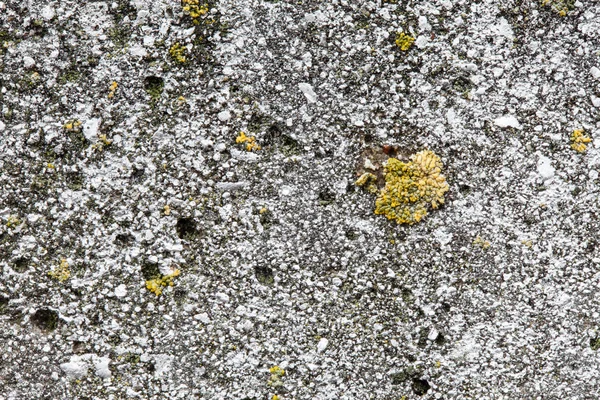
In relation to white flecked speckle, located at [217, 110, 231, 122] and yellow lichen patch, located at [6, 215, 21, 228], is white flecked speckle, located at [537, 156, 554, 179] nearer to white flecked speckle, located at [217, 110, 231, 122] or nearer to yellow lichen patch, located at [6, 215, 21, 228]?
white flecked speckle, located at [217, 110, 231, 122]

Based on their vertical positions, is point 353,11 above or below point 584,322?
above

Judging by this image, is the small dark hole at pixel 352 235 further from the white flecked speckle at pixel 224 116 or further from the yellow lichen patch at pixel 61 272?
the yellow lichen patch at pixel 61 272

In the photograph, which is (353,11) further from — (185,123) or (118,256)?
(118,256)

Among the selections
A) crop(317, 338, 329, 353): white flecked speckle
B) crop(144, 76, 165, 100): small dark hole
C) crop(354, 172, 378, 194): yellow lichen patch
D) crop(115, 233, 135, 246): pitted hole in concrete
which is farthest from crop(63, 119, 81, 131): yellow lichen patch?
crop(317, 338, 329, 353): white flecked speckle

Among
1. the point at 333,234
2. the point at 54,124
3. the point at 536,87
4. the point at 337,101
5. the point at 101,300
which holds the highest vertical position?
the point at 536,87

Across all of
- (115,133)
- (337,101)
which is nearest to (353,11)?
(337,101)

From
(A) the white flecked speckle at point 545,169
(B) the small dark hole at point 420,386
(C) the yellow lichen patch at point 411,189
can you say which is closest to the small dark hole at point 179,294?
(C) the yellow lichen patch at point 411,189

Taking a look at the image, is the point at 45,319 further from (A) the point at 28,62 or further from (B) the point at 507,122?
(B) the point at 507,122

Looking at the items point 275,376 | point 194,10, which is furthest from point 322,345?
point 194,10
